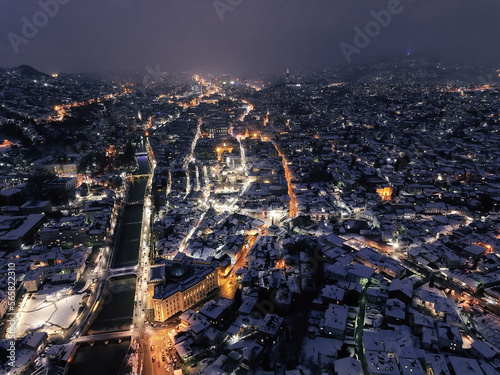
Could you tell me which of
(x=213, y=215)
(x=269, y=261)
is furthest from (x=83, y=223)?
(x=269, y=261)

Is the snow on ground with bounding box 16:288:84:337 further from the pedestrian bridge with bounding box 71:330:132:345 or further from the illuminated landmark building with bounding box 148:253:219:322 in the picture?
the illuminated landmark building with bounding box 148:253:219:322

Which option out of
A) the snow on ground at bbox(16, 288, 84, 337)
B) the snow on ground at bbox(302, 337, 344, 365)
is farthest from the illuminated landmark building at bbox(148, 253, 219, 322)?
the snow on ground at bbox(302, 337, 344, 365)

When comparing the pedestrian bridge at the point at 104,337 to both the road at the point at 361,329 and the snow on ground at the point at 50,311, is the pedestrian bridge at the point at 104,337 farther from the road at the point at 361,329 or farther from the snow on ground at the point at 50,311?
the road at the point at 361,329

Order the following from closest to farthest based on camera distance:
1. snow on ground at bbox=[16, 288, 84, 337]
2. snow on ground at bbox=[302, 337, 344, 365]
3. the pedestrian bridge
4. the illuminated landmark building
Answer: snow on ground at bbox=[302, 337, 344, 365] < the pedestrian bridge < snow on ground at bbox=[16, 288, 84, 337] < the illuminated landmark building

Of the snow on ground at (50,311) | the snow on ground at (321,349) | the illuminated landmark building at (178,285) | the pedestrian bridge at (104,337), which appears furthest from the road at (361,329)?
the snow on ground at (50,311)

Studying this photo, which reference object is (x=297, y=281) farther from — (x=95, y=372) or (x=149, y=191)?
(x=149, y=191)

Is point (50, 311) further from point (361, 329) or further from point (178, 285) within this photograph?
point (361, 329)

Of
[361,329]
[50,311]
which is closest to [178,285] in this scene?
[50,311]
